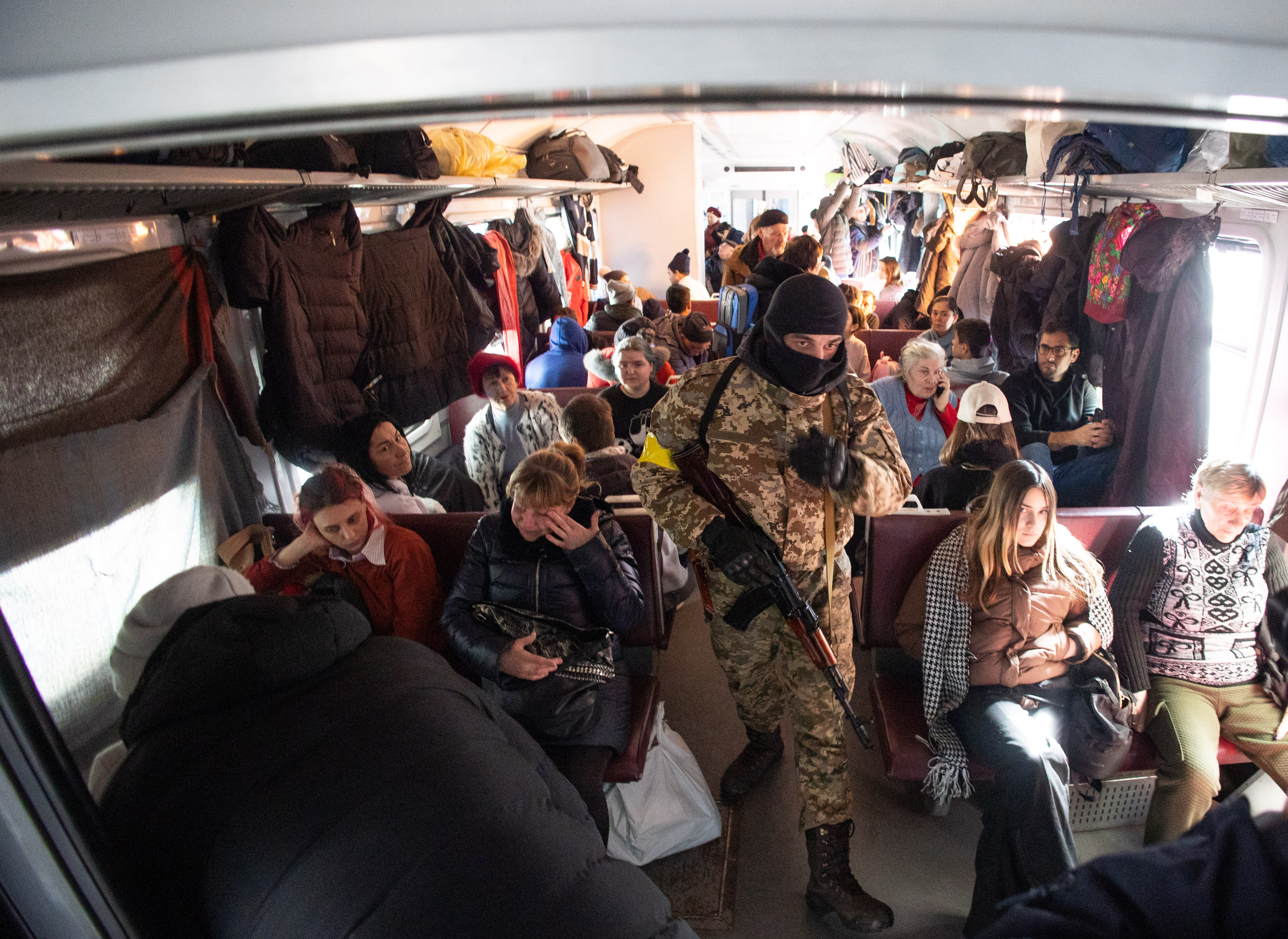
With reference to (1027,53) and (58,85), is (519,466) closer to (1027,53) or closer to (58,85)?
(58,85)

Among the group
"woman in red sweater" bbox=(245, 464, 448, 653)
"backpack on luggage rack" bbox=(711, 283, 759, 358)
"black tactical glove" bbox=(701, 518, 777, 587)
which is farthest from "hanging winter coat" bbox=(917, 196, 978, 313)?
"woman in red sweater" bbox=(245, 464, 448, 653)

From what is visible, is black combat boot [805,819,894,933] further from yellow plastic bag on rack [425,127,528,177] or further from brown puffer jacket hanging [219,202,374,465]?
yellow plastic bag on rack [425,127,528,177]

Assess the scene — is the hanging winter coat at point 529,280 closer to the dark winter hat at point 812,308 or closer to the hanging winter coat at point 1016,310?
the hanging winter coat at point 1016,310

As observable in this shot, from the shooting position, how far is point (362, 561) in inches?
107

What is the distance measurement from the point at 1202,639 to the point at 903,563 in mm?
1014

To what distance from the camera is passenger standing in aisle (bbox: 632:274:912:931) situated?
2213mm

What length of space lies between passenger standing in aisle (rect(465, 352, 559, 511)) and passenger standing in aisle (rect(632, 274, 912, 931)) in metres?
1.46

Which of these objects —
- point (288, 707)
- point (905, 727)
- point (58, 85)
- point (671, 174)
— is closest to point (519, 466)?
point (288, 707)

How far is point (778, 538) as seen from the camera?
7.88 ft

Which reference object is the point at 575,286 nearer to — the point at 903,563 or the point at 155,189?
the point at 903,563

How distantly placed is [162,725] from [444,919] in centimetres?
58

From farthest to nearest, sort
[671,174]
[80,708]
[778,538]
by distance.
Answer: [671,174] → [778,538] → [80,708]

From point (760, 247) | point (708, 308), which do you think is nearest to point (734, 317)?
point (760, 247)

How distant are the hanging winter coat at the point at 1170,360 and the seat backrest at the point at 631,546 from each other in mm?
2510
